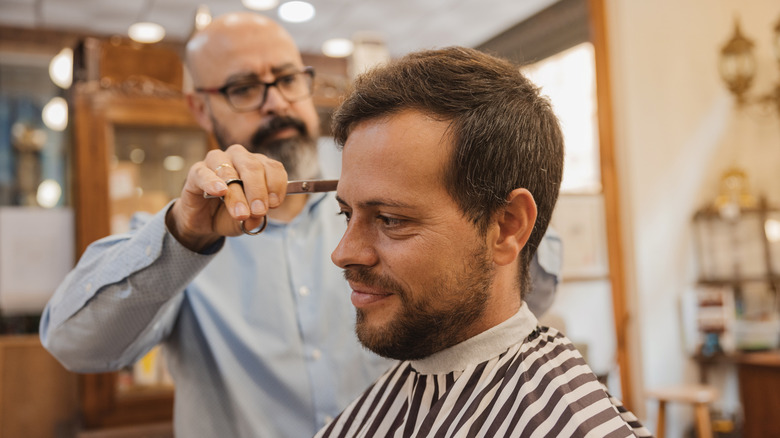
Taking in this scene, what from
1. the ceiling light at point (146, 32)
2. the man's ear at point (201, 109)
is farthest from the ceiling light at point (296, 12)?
the man's ear at point (201, 109)

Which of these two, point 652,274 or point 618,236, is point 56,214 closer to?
point 618,236

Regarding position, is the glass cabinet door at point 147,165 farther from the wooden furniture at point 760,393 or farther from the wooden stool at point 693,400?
the wooden furniture at point 760,393

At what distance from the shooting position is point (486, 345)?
107 cm

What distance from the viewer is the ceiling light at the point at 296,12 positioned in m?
4.69

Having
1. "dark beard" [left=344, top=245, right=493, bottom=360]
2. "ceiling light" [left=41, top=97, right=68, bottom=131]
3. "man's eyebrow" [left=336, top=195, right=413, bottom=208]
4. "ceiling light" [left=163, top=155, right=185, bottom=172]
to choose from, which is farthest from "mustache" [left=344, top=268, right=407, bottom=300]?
"ceiling light" [left=41, top=97, right=68, bottom=131]

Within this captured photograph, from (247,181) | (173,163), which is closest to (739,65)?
(173,163)

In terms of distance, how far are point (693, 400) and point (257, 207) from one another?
3.40 meters

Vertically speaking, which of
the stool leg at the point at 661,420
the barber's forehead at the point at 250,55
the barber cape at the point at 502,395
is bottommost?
the stool leg at the point at 661,420

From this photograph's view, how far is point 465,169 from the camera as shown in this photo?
0.98 meters

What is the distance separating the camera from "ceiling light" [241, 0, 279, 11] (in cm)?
454

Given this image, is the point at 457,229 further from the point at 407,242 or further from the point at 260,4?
the point at 260,4

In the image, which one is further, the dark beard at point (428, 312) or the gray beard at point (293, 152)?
the gray beard at point (293, 152)

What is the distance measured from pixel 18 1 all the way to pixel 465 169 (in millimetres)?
4741

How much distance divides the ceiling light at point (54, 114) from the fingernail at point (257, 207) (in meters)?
4.39
